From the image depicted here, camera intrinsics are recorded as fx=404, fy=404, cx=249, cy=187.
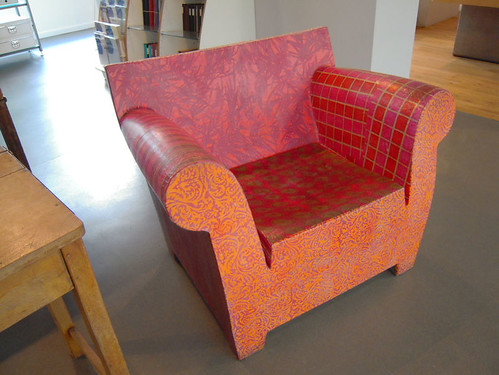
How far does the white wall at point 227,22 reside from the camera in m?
2.74

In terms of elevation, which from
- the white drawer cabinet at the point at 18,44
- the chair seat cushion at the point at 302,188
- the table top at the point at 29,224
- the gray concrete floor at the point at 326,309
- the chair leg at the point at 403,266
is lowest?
the gray concrete floor at the point at 326,309

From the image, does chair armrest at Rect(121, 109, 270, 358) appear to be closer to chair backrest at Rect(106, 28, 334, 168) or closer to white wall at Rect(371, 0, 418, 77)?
chair backrest at Rect(106, 28, 334, 168)

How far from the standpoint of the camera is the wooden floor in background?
2785 millimetres

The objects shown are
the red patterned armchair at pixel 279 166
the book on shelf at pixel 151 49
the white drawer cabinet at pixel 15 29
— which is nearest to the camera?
the red patterned armchair at pixel 279 166

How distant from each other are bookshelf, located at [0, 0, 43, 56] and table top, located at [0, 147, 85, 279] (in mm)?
4729

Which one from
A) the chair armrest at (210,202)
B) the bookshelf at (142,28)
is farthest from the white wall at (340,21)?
the chair armrest at (210,202)

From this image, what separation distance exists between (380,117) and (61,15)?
6.01 metres

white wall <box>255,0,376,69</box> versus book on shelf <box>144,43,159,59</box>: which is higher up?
white wall <box>255,0,376,69</box>

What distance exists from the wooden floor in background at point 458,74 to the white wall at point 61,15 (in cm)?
473

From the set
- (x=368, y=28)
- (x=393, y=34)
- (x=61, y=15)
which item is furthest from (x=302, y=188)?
(x=61, y=15)

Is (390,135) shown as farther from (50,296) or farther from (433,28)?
(433,28)

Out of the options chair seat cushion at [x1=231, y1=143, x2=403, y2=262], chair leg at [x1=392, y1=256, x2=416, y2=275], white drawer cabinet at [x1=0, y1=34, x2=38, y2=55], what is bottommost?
Answer: chair leg at [x1=392, y1=256, x2=416, y2=275]

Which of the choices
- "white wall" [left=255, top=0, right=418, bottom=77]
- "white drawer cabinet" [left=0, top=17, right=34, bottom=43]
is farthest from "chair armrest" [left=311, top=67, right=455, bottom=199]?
"white drawer cabinet" [left=0, top=17, right=34, bottom=43]

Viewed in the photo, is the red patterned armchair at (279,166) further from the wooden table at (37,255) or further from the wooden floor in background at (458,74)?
the wooden floor in background at (458,74)
